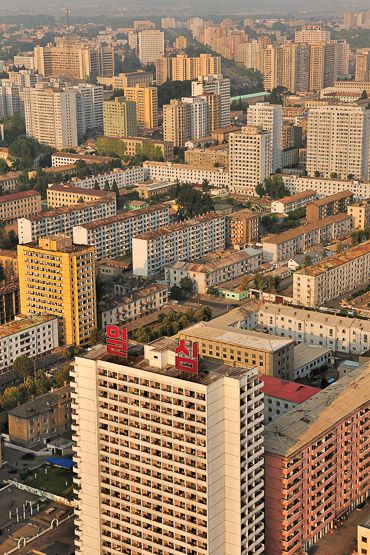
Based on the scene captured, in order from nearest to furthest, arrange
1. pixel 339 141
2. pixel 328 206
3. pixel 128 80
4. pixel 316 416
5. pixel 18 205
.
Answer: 1. pixel 316 416
2. pixel 328 206
3. pixel 18 205
4. pixel 339 141
5. pixel 128 80

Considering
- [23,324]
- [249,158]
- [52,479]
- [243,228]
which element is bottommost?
[52,479]

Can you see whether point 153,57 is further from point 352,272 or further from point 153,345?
point 153,345

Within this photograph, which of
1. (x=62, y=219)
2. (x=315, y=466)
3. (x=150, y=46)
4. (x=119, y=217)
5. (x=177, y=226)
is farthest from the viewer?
(x=150, y=46)

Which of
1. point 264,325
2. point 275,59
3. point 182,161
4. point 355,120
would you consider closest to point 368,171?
point 355,120

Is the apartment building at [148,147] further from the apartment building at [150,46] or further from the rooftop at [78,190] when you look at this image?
the apartment building at [150,46]

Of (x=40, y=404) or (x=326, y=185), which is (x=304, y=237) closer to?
(x=326, y=185)

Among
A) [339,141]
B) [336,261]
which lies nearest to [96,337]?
[336,261]

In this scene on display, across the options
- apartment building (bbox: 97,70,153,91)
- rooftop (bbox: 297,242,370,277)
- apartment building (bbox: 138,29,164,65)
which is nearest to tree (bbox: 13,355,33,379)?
rooftop (bbox: 297,242,370,277)
